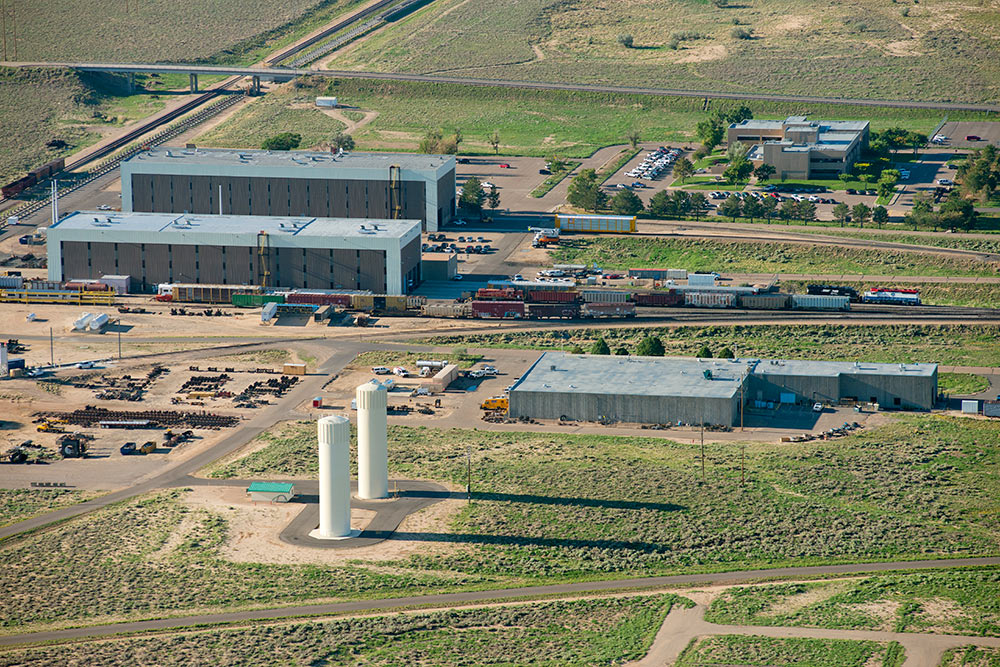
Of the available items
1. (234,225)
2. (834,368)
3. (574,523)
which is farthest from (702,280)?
(574,523)

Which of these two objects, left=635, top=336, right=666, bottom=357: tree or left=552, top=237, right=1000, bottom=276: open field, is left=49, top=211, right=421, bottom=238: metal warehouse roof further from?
left=635, top=336, right=666, bottom=357: tree

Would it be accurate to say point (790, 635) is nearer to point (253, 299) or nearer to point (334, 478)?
point (334, 478)

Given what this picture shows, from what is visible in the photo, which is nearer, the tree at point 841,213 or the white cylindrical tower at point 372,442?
the white cylindrical tower at point 372,442

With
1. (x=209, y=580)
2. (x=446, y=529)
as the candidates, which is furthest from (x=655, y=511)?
(x=209, y=580)

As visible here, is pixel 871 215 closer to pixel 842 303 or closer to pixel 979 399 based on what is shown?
pixel 842 303

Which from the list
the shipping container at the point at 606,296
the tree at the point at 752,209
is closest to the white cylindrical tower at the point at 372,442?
the shipping container at the point at 606,296

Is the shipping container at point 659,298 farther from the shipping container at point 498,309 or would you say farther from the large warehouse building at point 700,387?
the large warehouse building at point 700,387
